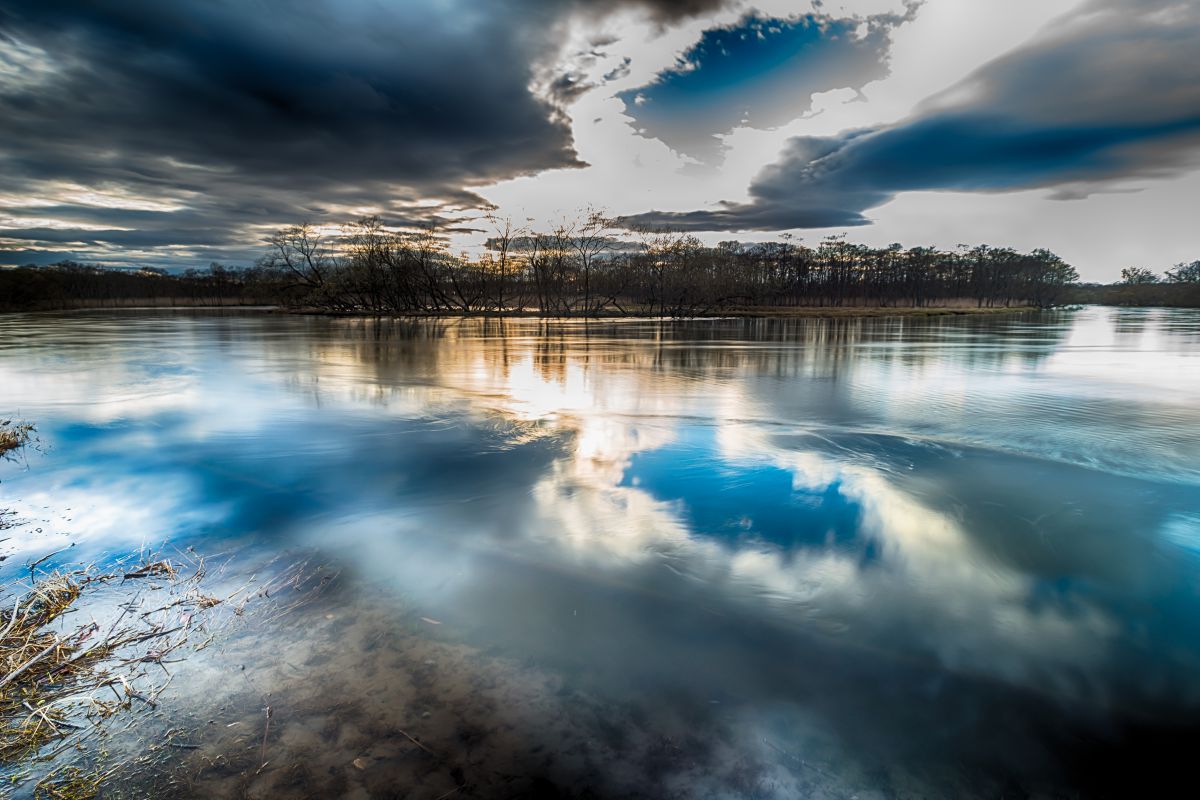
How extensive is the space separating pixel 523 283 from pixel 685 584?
7586 cm

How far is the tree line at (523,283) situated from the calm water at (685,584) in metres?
53.5

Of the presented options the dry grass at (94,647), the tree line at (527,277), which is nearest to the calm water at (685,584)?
the dry grass at (94,647)

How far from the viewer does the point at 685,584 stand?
416cm

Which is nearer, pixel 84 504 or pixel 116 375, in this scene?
pixel 84 504

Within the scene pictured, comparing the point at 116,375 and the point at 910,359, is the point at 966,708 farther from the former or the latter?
the point at 116,375

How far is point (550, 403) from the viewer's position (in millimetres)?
11195

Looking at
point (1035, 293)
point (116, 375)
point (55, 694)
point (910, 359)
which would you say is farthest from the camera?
point (1035, 293)

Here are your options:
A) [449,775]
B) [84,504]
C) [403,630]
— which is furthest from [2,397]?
[449,775]

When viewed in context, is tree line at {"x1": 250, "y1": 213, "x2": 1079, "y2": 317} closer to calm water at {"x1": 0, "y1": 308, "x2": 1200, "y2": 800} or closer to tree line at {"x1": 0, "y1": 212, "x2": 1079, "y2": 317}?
tree line at {"x1": 0, "y1": 212, "x2": 1079, "y2": 317}

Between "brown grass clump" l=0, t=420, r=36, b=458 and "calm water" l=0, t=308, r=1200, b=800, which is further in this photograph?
"brown grass clump" l=0, t=420, r=36, b=458

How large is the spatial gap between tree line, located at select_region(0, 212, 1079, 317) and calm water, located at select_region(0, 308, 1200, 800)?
5355cm

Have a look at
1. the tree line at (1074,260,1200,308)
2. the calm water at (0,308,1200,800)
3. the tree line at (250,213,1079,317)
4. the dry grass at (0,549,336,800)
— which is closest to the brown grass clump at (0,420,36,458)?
the calm water at (0,308,1200,800)

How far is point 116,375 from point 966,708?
19.7 m

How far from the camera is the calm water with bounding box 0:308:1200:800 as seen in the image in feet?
8.54
